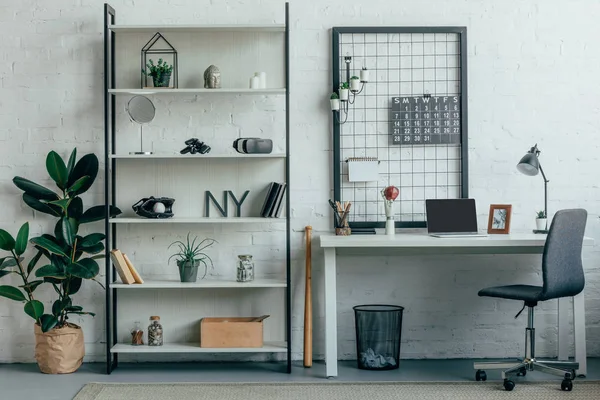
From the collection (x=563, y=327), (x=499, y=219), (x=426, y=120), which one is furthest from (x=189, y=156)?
Result: (x=563, y=327)

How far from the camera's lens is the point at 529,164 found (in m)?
4.80

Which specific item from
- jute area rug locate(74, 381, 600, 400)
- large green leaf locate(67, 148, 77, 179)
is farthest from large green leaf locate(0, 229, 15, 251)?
jute area rug locate(74, 381, 600, 400)

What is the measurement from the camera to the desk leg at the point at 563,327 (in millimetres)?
4855

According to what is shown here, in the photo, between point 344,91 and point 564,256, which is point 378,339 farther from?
point 344,91

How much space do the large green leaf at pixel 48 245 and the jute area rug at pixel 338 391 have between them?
79 centimetres

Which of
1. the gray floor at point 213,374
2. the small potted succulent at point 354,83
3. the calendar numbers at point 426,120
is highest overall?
the small potted succulent at point 354,83

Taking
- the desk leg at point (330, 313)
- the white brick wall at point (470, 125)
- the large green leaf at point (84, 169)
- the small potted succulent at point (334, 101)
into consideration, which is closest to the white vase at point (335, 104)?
the small potted succulent at point (334, 101)

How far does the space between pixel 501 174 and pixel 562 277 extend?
970mm

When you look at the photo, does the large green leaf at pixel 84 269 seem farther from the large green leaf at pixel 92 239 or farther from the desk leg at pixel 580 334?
the desk leg at pixel 580 334

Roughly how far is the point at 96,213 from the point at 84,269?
399 millimetres

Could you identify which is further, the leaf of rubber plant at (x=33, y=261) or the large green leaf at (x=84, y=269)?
the leaf of rubber plant at (x=33, y=261)

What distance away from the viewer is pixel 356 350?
16.8 ft

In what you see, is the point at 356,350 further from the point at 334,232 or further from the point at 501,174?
the point at 501,174

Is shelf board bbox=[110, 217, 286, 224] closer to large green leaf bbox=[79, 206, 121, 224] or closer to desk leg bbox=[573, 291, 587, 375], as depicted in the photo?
large green leaf bbox=[79, 206, 121, 224]
